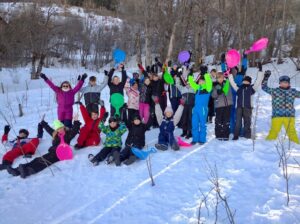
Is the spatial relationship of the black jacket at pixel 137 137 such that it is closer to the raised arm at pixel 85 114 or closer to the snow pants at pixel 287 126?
the raised arm at pixel 85 114

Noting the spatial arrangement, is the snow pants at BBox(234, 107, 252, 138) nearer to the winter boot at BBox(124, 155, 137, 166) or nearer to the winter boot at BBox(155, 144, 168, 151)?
the winter boot at BBox(155, 144, 168, 151)

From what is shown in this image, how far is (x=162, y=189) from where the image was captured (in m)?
5.31

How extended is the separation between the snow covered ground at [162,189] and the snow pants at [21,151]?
0.63 feet

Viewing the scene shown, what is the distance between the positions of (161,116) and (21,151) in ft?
10.8

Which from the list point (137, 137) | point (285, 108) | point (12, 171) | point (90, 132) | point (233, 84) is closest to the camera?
point (12, 171)

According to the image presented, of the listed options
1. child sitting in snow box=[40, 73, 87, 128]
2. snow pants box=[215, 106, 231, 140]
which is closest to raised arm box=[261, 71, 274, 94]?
snow pants box=[215, 106, 231, 140]

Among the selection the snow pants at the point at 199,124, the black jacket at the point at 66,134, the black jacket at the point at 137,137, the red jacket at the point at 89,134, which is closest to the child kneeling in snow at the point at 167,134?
the black jacket at the point at 137,137

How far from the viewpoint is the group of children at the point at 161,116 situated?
275 inches

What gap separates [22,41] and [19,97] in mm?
8999

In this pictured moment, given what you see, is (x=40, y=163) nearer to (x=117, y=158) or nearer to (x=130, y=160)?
(x=117, y=158)

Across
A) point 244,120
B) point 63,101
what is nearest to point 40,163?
point 63,101

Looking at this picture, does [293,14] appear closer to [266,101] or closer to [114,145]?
[266,101]

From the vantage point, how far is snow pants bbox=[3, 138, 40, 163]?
23.2 feet

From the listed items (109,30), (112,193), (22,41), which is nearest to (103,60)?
(109,30)
